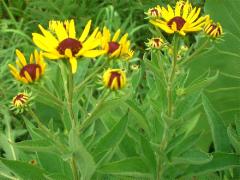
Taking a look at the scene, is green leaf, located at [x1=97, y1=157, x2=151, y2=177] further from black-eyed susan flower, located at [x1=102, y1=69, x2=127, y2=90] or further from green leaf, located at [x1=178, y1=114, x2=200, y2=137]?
black-eyed susan flower, located at [x1=102, y1=69, x2=127, y2=90]

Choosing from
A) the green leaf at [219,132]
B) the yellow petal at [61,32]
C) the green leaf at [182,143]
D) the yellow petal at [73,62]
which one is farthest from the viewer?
the green leaf at [219,132]

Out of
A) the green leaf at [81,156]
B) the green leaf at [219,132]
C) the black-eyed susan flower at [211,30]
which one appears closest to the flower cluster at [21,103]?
the green leaf at [81,156]

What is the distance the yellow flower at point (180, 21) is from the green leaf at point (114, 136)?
0.75 feet

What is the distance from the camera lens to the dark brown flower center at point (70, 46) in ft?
2.86

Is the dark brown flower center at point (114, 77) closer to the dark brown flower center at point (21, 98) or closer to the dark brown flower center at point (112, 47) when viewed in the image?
the dark brown flower center at point (112, 47)

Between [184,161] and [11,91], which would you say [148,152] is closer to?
[184,161]

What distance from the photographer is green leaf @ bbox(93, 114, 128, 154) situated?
1.05 m

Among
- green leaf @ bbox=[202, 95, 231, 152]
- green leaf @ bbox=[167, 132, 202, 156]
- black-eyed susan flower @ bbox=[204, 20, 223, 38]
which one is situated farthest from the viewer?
green leaf @ bbox=[202, 95, 231, 152]

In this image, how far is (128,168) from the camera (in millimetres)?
1128

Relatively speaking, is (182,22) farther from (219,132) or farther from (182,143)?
(219,132)

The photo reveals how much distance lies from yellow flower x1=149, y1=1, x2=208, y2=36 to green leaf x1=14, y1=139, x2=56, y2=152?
0.36 metres

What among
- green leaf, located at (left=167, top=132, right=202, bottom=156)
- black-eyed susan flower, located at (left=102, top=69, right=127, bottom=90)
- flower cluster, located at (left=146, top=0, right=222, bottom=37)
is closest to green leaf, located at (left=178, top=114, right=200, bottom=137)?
green leaf, located at (left=167, top=132, right=202, bottom=156)

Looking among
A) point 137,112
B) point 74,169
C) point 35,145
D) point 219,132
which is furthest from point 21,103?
point 219,132

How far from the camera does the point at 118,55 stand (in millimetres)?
916
